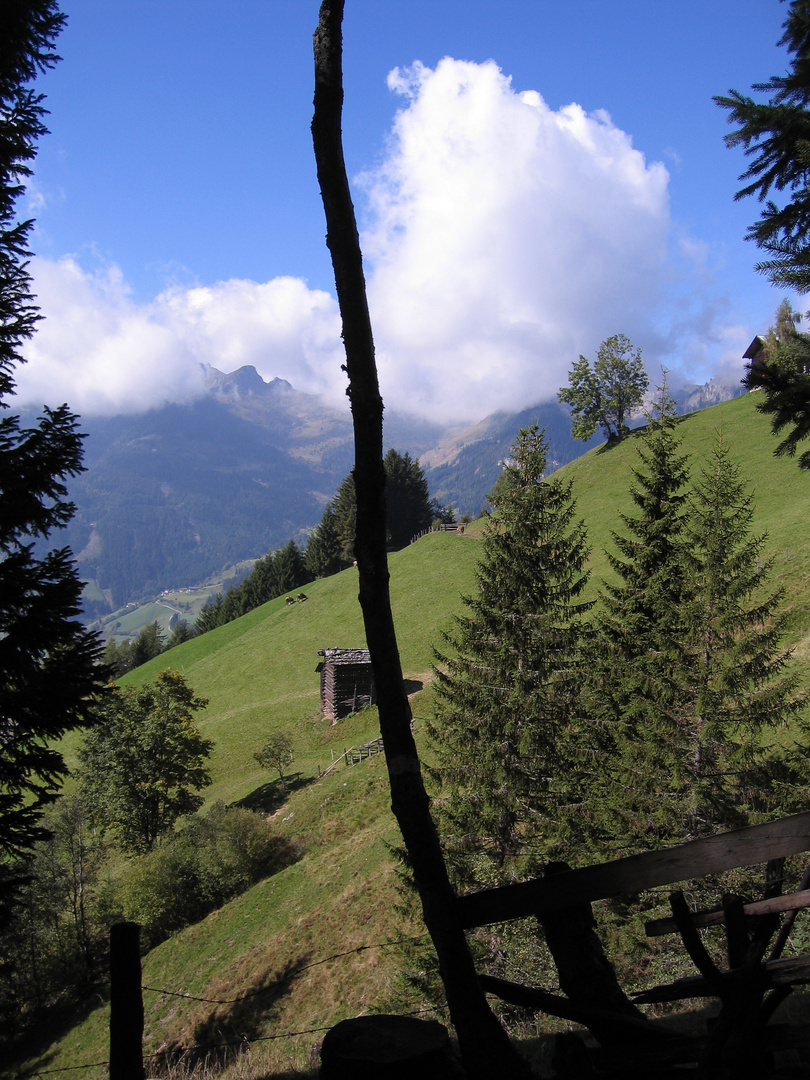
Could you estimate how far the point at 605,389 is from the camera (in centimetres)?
7500

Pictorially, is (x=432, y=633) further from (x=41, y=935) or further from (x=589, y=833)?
(x=589, y=833)

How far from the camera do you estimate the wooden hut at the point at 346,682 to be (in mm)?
43969

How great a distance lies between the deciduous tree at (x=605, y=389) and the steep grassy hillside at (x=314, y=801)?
20.0 ft

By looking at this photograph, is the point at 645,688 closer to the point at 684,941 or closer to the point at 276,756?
the point at 684,941

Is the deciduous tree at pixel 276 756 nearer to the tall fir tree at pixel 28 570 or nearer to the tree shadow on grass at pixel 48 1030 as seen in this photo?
the tree shadow on grass at pixel 48 1030

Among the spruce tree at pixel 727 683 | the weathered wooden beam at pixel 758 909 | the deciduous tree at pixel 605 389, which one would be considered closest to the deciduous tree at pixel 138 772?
the spruce tree at pixel 727 683

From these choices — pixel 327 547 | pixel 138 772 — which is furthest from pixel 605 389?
pixel 138 772

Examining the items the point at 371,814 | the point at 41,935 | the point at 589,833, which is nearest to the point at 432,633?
the point at 371,814

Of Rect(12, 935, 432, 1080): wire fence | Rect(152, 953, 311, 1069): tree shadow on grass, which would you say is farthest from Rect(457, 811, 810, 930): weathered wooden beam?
Rect(152, 953, 311, 1069): tree shadow on grass

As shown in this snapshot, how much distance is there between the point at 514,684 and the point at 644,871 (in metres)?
12.3

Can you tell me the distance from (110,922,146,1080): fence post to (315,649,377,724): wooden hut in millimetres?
38707

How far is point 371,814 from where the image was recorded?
26.8 m

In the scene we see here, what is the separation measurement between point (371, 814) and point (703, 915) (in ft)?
80.0

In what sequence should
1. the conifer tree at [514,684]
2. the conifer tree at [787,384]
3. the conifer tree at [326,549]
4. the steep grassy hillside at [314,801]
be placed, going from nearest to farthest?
the conifer tree at [787,384], the conifer tree at [514,684], the steep grassy hillside at [314,801], the conifer tree at [326,549]
